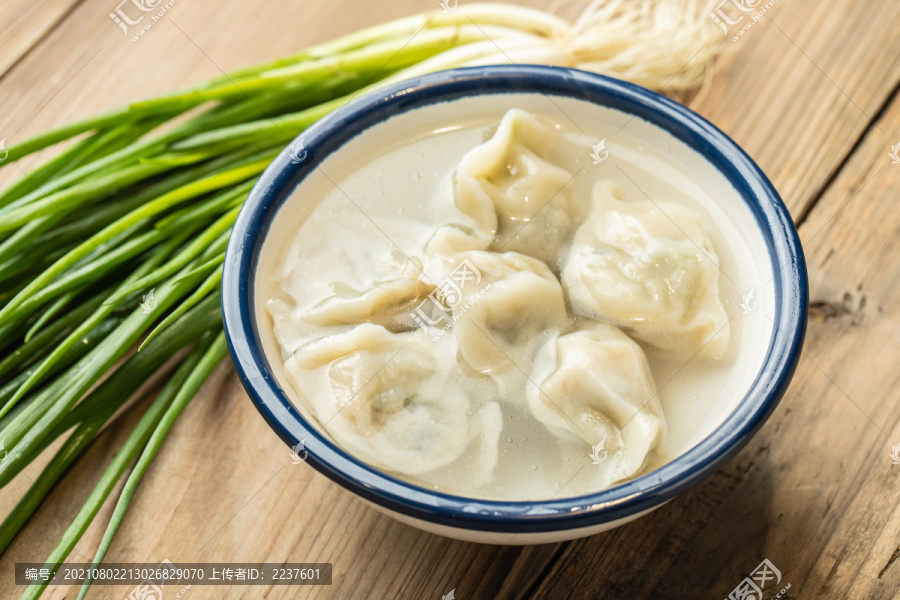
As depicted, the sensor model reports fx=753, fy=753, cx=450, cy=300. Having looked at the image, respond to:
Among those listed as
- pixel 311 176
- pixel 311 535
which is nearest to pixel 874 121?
pixel 311 176

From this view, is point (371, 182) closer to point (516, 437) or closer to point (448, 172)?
point (448, 172)

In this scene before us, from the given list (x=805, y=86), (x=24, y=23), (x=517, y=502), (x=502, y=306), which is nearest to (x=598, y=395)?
(x=502, y=306)

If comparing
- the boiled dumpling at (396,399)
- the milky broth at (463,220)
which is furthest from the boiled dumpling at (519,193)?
the boiled dumpling at (396,399)

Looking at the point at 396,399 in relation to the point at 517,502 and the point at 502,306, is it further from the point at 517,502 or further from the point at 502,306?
the point at 517,502
